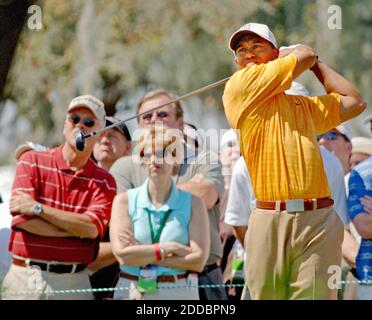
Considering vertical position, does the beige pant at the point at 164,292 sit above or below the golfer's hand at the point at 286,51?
below

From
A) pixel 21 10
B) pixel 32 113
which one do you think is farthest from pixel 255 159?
pixel 32 113

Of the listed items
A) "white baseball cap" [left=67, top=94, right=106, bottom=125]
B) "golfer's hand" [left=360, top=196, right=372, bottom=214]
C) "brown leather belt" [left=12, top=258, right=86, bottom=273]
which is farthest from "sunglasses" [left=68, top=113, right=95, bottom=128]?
"golfer's hand" [left=360, top=196, right=372, bottom=214]

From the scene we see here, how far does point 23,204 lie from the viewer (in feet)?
25.9

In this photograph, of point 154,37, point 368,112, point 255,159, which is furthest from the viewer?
point 154,37

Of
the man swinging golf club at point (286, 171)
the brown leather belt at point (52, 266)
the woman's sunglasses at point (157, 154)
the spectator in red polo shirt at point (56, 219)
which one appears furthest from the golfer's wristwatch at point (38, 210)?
the man swinging golf club at point (286, 171)

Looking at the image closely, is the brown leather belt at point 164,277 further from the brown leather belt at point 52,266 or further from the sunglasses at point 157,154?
the sunglasses at point 157,154

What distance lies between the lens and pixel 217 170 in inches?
343

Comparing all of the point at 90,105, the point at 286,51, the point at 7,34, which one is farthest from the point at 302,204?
the point at 90,105

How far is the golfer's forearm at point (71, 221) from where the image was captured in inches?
309

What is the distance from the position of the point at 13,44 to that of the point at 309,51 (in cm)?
192

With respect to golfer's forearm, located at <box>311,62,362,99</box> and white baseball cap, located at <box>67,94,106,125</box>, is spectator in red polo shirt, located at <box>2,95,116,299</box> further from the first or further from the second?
golfer's forearm, located at <box>311,62,362,99</box>

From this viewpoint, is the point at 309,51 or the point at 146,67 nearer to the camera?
the point at 309,51
